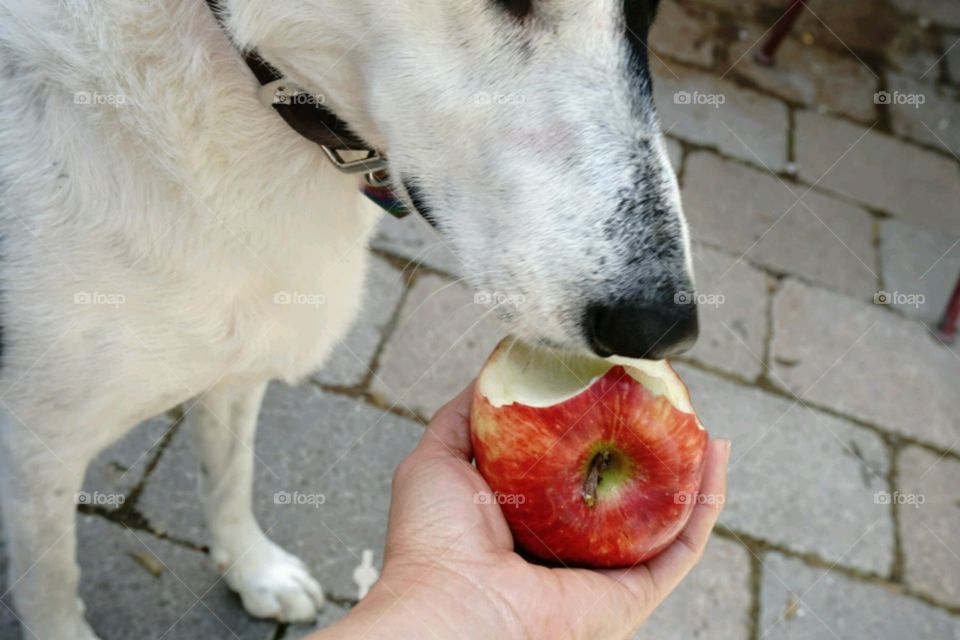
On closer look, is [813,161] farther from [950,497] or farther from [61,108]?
[61,108]

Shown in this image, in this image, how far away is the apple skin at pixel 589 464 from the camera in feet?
4.59

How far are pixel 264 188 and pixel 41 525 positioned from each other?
0.82m

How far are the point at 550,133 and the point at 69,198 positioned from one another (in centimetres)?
77

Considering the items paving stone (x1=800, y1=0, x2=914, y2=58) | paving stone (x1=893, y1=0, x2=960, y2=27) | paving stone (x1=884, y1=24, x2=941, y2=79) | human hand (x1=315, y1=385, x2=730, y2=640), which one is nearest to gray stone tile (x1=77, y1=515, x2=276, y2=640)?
human hand (x1=315, y1=385, x2=730, y2=640)

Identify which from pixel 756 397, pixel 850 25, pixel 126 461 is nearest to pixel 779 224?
pixel 756 397

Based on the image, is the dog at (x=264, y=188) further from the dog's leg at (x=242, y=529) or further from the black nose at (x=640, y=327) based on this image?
the dog's leg at (x=242, y=529)

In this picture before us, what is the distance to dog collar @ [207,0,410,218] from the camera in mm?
1372

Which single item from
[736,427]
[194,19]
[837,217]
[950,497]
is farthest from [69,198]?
[837,217]

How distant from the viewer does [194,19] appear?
1342 millimetres

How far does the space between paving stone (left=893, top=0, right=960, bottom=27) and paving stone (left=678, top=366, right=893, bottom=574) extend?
328 centimetres

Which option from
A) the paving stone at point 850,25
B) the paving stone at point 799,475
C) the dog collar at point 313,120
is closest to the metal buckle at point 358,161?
the dog collar at point 313,120

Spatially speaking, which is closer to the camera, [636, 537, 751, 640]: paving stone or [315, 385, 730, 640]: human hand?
[315, 385, 730, 640]: human hand

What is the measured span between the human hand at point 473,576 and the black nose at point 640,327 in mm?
373

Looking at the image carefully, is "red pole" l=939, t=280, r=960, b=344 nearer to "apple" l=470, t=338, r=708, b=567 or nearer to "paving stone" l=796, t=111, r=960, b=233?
"paving stone" l=796, t=111, r=960, b=233
